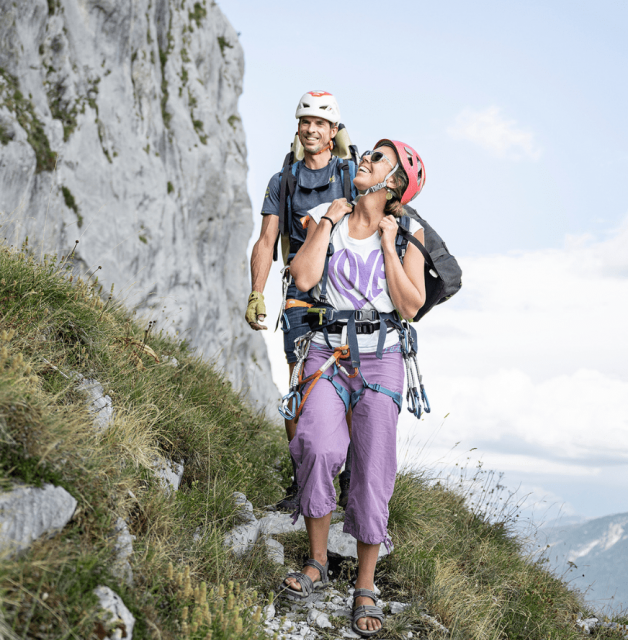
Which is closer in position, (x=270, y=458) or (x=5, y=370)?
(x=5, y=370)

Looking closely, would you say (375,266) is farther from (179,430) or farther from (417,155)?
(179,430)

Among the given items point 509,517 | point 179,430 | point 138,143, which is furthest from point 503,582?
point 138,143

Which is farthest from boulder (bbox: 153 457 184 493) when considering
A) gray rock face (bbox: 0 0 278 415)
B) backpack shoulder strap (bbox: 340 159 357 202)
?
gray rock face (bbox: 0 0 278 415)

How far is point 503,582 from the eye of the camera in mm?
5402

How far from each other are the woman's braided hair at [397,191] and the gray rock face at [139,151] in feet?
22.9

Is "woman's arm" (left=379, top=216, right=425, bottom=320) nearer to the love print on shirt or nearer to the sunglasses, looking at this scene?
the love print on shirt

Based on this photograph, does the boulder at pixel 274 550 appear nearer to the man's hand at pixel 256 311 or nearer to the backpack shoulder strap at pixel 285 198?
the man's hand at pixel 256 311

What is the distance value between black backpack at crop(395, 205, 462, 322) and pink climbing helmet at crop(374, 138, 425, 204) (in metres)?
0.16

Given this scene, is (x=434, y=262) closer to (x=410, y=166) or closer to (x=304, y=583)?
(x=410, y=166)

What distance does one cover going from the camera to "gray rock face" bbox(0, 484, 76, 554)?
246 centimetres

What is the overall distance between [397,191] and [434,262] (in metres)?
0.57

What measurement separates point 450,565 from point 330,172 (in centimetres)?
378

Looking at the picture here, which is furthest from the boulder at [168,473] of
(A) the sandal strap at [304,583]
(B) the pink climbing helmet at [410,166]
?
(B) the pink climbing helmet at [410,166]

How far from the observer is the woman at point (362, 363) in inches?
144
